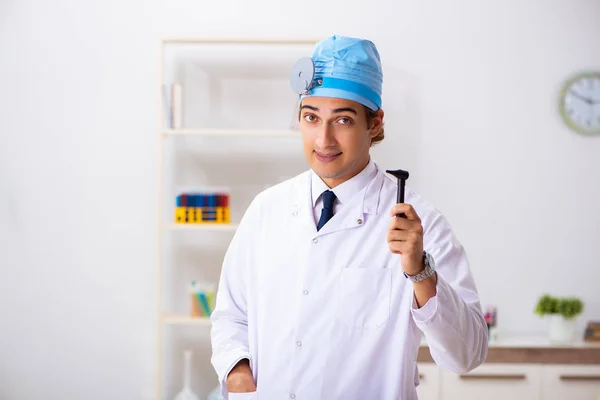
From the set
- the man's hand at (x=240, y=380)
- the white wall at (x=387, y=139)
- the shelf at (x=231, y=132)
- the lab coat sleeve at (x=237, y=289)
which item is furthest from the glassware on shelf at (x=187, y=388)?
the man's hand at (x=240, y=380)

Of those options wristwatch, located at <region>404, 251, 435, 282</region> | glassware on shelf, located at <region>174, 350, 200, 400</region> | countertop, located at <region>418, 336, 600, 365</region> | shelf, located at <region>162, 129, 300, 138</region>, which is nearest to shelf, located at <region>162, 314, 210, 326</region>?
glassware on shelf, located at <region>174, 350, 200, 400</region>

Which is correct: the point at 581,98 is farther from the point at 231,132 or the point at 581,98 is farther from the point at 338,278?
the point at 338,278

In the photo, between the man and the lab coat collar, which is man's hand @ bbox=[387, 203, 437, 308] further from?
the lab coat collar

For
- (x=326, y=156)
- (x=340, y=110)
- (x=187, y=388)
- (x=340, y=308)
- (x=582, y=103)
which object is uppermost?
(x=582, y=103)

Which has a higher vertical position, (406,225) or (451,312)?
(406,225)

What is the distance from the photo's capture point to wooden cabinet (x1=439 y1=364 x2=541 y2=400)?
3.66 metres

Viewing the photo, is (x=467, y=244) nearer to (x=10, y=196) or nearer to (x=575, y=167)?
(x=575, y=167)

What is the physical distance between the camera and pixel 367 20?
399 centimetres

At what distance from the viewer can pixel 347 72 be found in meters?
1.77

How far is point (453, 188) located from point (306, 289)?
239 cm

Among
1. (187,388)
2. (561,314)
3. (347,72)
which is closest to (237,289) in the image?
(347,72)

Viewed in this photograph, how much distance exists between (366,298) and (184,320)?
84.6 inches

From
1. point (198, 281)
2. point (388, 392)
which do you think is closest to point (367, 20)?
point (198, 281)

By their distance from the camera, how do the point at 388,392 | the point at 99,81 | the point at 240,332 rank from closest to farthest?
the point at 388,392 → the point at 240,332 → the point at 99,81
